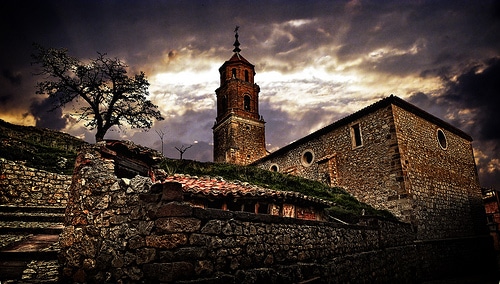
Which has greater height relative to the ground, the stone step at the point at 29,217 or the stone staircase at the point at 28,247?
the stone step at the point at 29,217

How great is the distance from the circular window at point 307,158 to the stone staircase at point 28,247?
1598cm

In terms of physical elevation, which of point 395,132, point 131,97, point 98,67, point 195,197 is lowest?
point 195,197

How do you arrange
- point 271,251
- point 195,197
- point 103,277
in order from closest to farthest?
point 103,277 → point 271,251 → point 195,197

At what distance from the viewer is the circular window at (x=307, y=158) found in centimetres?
2080

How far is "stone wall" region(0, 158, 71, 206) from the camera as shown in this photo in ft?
31.8

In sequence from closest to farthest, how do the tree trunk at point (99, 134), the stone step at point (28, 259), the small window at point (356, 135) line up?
the stone step at point (28, 259) → the small window at point (356, 135) → the tree trunk at point (99, 134)

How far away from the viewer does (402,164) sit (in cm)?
1479

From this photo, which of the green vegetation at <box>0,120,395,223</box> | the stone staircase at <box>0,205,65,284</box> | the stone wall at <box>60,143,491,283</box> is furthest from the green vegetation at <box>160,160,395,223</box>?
the stone wall at <box>60,143,491,283</box>

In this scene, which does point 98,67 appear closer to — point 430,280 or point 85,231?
point 85,231

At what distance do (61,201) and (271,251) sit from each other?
29.1ft

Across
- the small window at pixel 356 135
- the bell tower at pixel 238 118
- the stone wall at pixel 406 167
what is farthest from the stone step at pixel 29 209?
the bell tower at pixel 238 118

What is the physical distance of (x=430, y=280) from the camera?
13539mm

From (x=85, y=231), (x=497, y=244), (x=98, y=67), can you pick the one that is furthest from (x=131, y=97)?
(x=497, y=244)

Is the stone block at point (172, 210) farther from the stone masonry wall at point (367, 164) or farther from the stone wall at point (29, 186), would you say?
the stone masonry wall at point (367, 164)
